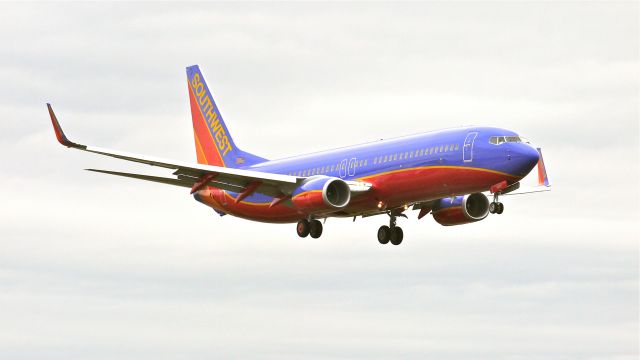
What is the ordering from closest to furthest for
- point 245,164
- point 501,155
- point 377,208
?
point 501,155
point 377,208
point 245,164

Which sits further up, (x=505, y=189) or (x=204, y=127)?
(x=204, y=127)

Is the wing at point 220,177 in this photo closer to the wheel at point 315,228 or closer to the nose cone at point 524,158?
the wheel at point 315,228

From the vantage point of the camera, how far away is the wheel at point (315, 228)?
84875 mm

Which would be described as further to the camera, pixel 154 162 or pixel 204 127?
pixel 204 127

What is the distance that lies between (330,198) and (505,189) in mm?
9183

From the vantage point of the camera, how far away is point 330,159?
86.4 metres

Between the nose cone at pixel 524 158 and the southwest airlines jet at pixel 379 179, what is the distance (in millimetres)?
48

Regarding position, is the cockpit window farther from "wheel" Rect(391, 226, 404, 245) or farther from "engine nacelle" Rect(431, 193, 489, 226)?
"wheel" Rect(391, 226, 404, 245)

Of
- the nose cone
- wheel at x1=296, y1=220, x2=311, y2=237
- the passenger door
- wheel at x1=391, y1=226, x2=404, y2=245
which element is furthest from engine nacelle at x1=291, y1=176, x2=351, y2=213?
the nose cone

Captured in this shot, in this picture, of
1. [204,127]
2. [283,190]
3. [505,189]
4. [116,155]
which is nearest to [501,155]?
[505,189]

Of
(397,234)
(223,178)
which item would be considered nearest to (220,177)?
(223,178)

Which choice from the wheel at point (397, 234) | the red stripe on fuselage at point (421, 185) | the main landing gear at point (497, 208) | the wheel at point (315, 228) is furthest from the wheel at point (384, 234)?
the main landing gear at point (497, 208)

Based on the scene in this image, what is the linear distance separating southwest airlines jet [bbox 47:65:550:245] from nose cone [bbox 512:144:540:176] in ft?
0.16

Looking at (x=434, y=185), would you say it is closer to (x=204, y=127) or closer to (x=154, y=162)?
(x=154, y=162)
